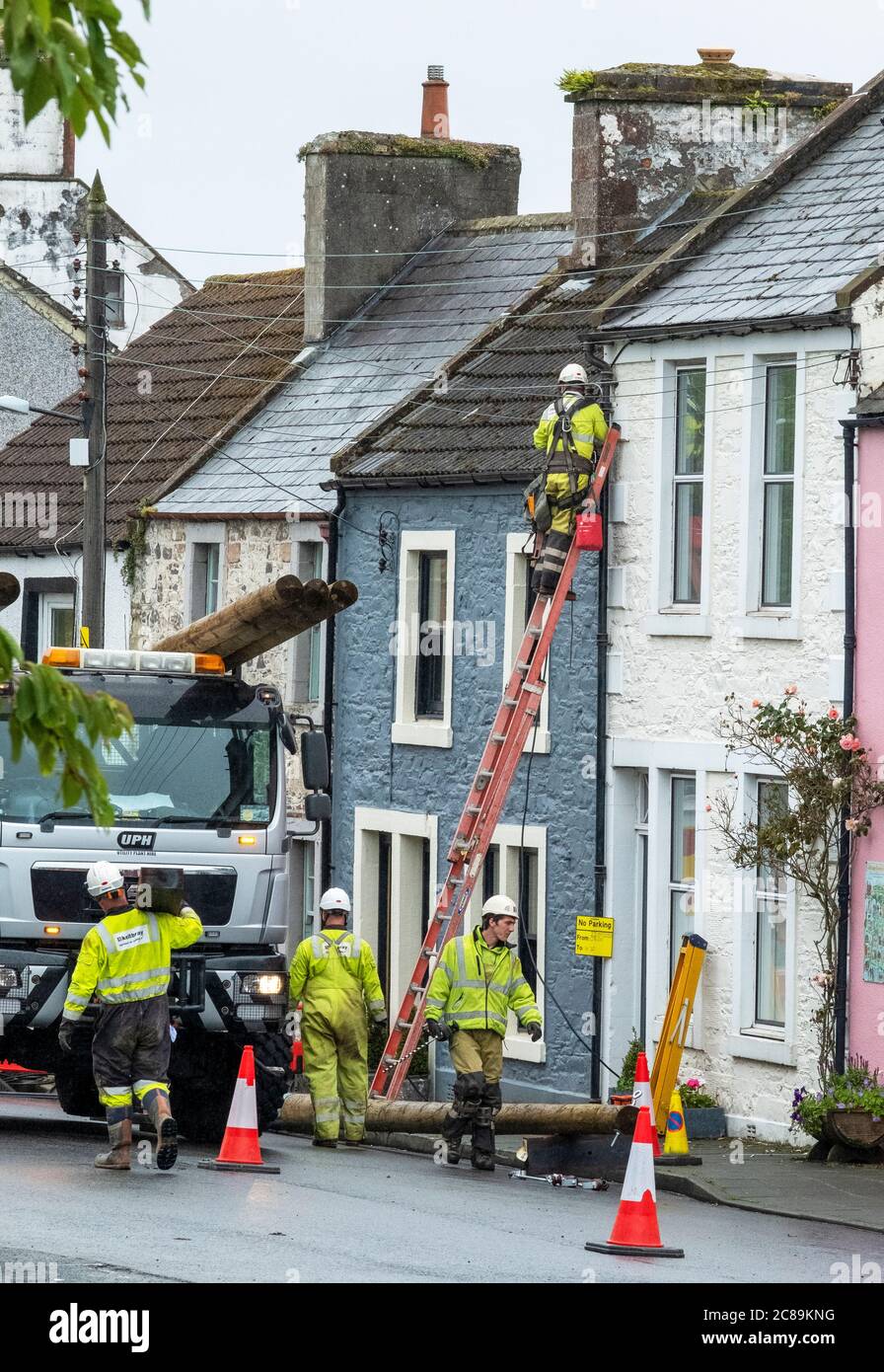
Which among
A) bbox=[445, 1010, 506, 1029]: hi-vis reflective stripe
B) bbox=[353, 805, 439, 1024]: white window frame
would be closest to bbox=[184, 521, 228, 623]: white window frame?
bbox=[353, 805, 439, 1024]: white window frame

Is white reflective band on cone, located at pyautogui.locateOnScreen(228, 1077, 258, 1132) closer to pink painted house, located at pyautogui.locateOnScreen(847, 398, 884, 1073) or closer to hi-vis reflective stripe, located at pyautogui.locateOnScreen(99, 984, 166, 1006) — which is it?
hi-vis reflective stripe, located at pyautogui.locateOnScreen(99, 984, 166, 1006)

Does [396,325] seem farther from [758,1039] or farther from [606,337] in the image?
[758,1039]

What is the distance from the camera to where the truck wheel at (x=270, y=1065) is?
17438 mm

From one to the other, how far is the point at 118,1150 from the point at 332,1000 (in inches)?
117

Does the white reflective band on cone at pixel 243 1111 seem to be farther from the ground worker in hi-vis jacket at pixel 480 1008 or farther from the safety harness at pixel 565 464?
the safety harness at pixel 565 464

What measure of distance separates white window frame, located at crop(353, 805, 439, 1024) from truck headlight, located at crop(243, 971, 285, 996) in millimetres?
6893

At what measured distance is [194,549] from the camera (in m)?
28.5

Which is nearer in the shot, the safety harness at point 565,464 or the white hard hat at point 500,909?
the white hard hat at point 500,909

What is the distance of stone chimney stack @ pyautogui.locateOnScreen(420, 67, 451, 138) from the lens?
30.3m

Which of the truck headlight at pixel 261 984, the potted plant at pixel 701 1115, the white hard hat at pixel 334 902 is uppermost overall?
the white hard hat at pixel 334 902

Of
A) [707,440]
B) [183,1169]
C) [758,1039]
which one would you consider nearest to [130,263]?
[707,440]

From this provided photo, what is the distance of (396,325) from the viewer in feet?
94.5

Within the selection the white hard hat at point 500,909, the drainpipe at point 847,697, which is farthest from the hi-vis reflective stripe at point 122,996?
the drainpipe at point 847,697

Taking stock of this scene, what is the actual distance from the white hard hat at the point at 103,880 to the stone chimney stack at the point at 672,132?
1144 cm
